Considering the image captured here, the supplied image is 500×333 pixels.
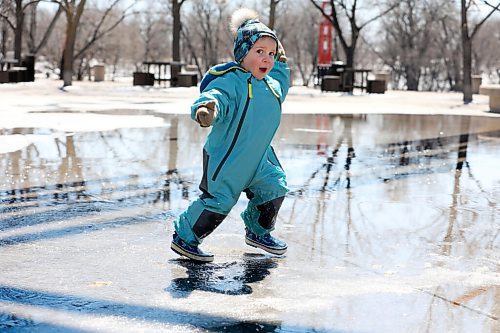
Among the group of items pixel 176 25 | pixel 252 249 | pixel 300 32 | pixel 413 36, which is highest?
pixel 300 32

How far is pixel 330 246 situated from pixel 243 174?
0.97 meters

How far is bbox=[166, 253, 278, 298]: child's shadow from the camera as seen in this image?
386cm

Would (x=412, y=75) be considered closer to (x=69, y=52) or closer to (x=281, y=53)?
(x=69, y=52)

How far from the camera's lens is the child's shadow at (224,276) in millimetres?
3861

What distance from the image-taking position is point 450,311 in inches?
142

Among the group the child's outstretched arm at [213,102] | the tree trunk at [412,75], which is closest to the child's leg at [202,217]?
the child's outstretched arm at [213,102]

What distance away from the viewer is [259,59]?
4.28 metres

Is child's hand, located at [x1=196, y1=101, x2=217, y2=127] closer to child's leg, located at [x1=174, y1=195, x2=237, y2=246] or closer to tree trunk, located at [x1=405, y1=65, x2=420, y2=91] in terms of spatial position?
child's leg, located at [x1=174, y1=195, x2=237, y2=246]

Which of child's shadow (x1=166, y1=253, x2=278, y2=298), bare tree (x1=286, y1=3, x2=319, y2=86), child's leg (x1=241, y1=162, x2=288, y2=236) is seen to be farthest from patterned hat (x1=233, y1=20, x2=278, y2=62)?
bare tree (x1=286, y1=3, x2=319, y2=86)

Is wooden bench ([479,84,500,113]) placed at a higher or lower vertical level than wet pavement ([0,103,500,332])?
higher

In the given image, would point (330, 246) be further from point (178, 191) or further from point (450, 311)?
point (178, 191)

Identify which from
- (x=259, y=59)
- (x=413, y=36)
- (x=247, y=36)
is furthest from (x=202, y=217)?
(x=413, y=36)

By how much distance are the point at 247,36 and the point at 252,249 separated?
131cm

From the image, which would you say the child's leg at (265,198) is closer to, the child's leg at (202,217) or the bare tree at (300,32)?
the child's leg at (202,217)
